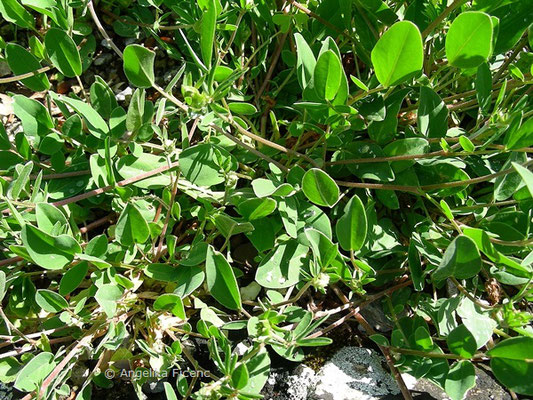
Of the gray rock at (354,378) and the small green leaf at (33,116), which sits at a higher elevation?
the small green leaf at (33,116)

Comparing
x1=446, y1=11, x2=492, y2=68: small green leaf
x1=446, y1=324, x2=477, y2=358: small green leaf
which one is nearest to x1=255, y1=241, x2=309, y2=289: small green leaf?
x1=446, y1=324, x2=477, y2=358: small green leaf

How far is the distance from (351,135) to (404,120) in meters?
0.28

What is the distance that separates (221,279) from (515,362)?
72 centimetres

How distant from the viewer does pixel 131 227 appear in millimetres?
1399

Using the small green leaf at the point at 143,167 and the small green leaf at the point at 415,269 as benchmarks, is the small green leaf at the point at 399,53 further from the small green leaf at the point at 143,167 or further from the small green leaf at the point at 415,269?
the small green leaf at the point at 143,167

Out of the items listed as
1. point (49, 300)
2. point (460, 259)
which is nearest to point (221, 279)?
point (49, 300)

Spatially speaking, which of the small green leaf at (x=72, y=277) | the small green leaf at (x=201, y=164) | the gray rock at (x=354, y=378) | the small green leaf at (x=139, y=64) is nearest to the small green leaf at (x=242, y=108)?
the small green leaf at (x=201, y=164)

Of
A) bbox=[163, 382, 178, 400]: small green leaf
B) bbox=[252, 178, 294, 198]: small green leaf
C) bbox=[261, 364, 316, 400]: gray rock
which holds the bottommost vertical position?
bbox=[261, 364, 316, 400]: gray rock

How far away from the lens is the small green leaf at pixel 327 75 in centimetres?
129

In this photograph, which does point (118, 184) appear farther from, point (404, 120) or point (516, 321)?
point (516, 321)

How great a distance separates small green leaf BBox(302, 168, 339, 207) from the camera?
4.51ft

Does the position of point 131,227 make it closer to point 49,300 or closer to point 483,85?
point 49,300

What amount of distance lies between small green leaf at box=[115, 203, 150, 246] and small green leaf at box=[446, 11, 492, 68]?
89 centimetres

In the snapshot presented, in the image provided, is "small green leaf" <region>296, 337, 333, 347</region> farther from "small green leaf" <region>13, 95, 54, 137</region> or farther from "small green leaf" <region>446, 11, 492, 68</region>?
"small green leaf" <region>13, 95, 54, 137</region>
